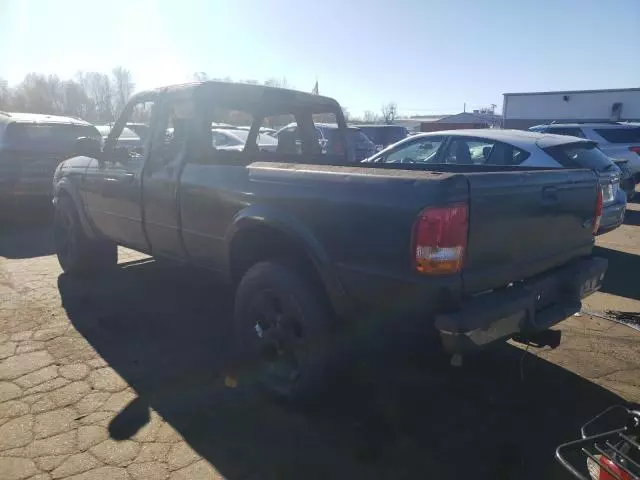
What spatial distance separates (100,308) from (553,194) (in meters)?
3.98

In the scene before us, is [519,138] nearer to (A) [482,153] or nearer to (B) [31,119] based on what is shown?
(A) [482,153]

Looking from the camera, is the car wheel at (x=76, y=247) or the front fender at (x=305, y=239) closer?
the front fender at (x=305, y=239)

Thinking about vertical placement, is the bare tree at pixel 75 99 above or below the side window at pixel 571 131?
above

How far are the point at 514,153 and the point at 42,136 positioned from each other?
728cm

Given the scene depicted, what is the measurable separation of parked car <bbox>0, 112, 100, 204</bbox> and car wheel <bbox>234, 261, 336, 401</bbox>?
595 cm

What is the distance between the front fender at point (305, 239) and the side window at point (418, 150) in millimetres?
4083

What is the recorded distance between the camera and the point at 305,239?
285cm

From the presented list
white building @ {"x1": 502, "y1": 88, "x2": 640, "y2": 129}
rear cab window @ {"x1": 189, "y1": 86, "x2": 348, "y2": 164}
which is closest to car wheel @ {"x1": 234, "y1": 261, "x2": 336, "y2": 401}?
rear cab window @ {"x1": 189, "y1": 86, "x2": 348, "y2": 164}

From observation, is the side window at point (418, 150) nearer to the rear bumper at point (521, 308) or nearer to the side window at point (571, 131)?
the rear bumper at point (521, 308)

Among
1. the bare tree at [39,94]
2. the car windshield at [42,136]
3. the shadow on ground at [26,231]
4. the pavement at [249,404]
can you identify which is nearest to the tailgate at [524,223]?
the pavement at [249,404]

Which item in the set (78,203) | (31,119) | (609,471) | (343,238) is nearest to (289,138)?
(78,203)

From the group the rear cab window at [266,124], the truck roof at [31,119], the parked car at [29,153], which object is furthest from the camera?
Result: the truck roof at [31,119]

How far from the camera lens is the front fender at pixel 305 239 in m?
2.74

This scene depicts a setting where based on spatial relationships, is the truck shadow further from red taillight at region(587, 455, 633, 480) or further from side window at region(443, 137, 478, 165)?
red taillight at region(587, 455, 633, 480)
